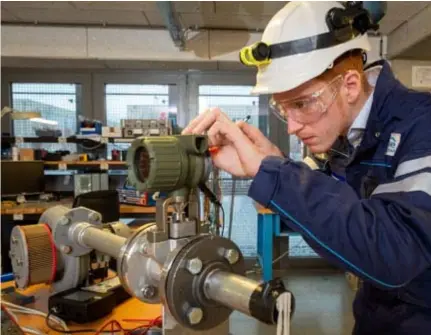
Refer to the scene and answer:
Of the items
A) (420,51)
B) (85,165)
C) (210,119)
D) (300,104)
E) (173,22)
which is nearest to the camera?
(210,119)

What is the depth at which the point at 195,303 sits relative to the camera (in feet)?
2.18

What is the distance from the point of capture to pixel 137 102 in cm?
464

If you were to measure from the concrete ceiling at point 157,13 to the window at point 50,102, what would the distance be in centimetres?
83

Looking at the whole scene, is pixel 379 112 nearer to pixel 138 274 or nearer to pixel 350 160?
pixel 350 160

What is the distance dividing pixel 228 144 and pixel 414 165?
38 cm

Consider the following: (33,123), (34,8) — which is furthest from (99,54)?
(33,123)

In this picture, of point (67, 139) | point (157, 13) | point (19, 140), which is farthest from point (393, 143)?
point (19, 140)

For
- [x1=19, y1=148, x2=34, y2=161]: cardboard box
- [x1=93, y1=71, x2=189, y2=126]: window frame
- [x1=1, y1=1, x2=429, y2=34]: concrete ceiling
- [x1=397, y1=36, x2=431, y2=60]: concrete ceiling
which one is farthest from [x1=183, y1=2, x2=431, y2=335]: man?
[x1=93, y1=71, x2=189, y2=126]: window frame

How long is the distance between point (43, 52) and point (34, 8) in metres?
0.51

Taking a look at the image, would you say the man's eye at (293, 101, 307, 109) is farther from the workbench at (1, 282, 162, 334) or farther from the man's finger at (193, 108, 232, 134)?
Answer: the workbench at (1, 282, 162, 334)

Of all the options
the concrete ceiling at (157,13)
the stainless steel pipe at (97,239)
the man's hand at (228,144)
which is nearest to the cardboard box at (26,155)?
the concrete ceiling at (157,13)

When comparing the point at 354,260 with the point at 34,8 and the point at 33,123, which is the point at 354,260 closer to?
the point at 34,8

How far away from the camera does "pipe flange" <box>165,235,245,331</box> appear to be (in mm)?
646

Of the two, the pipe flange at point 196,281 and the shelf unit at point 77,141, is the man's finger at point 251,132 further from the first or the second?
the shelf unit at point 77,141
